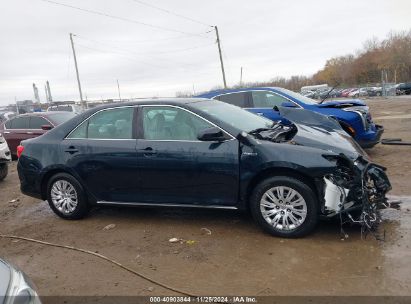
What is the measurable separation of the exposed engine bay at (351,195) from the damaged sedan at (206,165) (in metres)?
0.01

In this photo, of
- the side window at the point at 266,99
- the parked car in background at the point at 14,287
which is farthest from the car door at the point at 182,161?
the side window at the point at 266,99

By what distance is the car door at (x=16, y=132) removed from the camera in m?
12.1

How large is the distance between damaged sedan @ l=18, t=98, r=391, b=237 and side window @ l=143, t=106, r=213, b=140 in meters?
0.01

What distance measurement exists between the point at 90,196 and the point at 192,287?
2.46 m

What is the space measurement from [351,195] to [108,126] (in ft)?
10.4

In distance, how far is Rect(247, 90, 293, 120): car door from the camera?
9.49 m

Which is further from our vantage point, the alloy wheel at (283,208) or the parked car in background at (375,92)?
the parked car in background at (375,92)

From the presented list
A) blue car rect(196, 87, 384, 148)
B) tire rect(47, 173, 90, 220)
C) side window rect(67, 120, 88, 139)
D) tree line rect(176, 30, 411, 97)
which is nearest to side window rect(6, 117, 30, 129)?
blue car rect(196, 87, 384, 148)

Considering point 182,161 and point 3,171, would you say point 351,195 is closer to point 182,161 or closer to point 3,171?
point 182,161

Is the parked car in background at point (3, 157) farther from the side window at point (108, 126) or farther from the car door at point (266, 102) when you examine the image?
the car door at point (266, 102)

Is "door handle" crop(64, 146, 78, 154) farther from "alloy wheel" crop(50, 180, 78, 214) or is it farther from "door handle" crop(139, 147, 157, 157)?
"door handle" crop(139, 147, 157, 157)

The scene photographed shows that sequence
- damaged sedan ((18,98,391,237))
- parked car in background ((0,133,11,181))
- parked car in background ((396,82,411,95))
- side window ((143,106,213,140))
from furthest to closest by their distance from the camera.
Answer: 1. parked car in background ((396,82,411,95))
2. parked car in background ((0,133,11,181))
3. side window ((143,106,213,140))
4. damaged sedan ((18,98,391,237))

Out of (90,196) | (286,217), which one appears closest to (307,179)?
(286,217)

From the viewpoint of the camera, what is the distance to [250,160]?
4.69 meters
